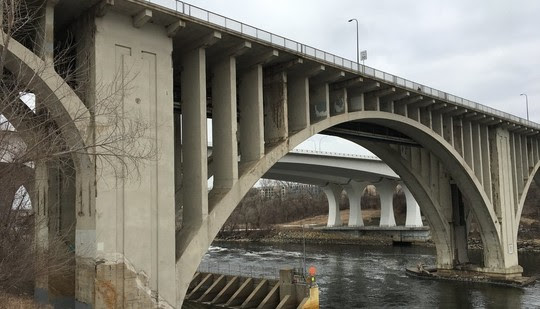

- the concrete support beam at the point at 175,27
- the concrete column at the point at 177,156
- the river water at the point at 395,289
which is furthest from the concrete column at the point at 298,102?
the river water at the point at 395,289

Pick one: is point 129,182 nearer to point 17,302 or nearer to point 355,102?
point 17,302

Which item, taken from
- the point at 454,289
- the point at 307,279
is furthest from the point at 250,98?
the point at 454,289

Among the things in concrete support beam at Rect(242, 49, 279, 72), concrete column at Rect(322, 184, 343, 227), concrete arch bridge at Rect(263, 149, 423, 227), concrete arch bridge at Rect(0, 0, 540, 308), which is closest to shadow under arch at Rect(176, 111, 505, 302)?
concrete arch bridge at Rect(0, 0, 540, 308)

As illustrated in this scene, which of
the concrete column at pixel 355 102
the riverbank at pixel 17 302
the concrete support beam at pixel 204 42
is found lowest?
the riverbank at pixel 17 302

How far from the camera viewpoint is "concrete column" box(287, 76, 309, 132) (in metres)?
Answer: 22.2

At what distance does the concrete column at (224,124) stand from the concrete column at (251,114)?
130 cm

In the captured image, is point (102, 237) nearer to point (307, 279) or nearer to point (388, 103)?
point (307, 279)

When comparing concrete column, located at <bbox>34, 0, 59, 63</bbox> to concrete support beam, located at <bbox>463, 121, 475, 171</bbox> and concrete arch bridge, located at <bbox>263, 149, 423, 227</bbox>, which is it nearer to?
concrete support beam, located at <bbox>463, 121, 475, 171</bbox>

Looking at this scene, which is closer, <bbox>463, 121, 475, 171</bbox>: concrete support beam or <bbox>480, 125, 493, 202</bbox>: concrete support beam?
<bbox>463, 121, 475, 171</bbox>: concrete support beam

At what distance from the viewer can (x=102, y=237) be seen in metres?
14.4

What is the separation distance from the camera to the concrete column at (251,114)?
19562 millimetres

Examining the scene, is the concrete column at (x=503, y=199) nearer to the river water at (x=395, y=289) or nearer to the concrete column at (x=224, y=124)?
the river water at (x=395, y=289)

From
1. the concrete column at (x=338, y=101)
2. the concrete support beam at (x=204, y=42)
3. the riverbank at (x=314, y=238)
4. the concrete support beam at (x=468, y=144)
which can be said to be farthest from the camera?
the riverbank at (x=314, y=238)

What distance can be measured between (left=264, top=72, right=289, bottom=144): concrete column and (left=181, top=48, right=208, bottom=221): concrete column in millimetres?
4347
